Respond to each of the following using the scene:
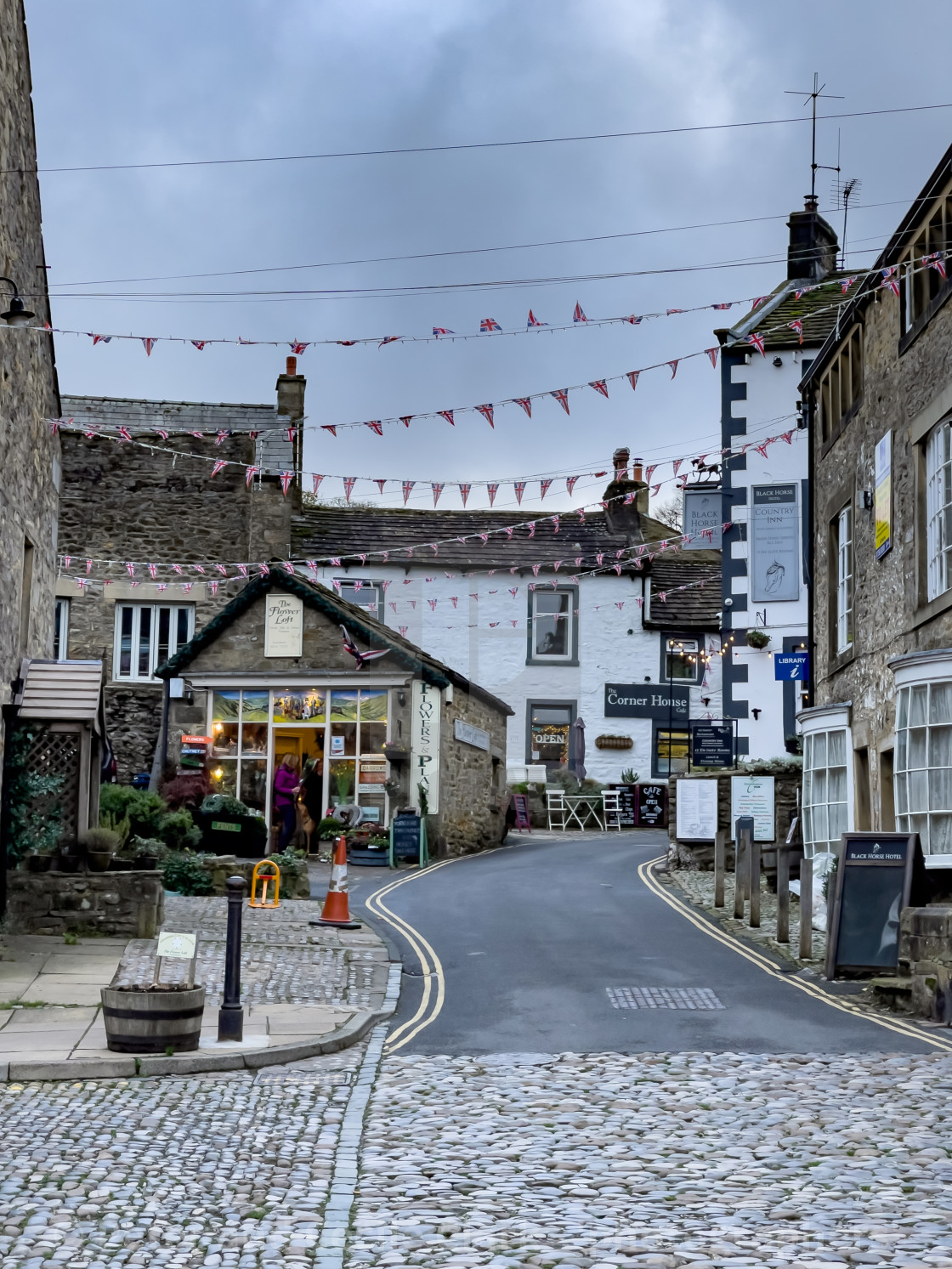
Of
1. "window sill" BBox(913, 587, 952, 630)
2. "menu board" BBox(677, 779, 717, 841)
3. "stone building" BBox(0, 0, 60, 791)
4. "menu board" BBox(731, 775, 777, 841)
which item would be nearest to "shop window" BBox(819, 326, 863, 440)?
"window sill" BBox(913, 587, 952, 630)

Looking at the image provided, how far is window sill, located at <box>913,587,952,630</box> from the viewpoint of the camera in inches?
570

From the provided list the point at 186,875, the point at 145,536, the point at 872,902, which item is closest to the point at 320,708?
the point at 145,536

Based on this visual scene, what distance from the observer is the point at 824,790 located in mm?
18500

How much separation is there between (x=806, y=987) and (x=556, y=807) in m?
21.4

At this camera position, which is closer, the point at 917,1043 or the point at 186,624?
the point at 917,1043

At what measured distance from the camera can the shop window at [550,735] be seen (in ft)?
118

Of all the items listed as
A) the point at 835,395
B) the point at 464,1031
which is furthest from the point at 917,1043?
the point at 835,395

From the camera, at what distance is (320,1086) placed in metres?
9.04

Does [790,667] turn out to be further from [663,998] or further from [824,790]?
[663,998]

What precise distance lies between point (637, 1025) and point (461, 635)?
25049 millimetres

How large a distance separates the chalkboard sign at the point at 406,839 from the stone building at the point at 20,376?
8.63m

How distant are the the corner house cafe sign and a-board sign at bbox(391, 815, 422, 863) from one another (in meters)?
10.7

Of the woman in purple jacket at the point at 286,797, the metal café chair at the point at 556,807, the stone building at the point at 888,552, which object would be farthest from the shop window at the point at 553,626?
the stone building at the point at 888,552

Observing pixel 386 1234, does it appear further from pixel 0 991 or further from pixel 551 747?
pixel 551 747
